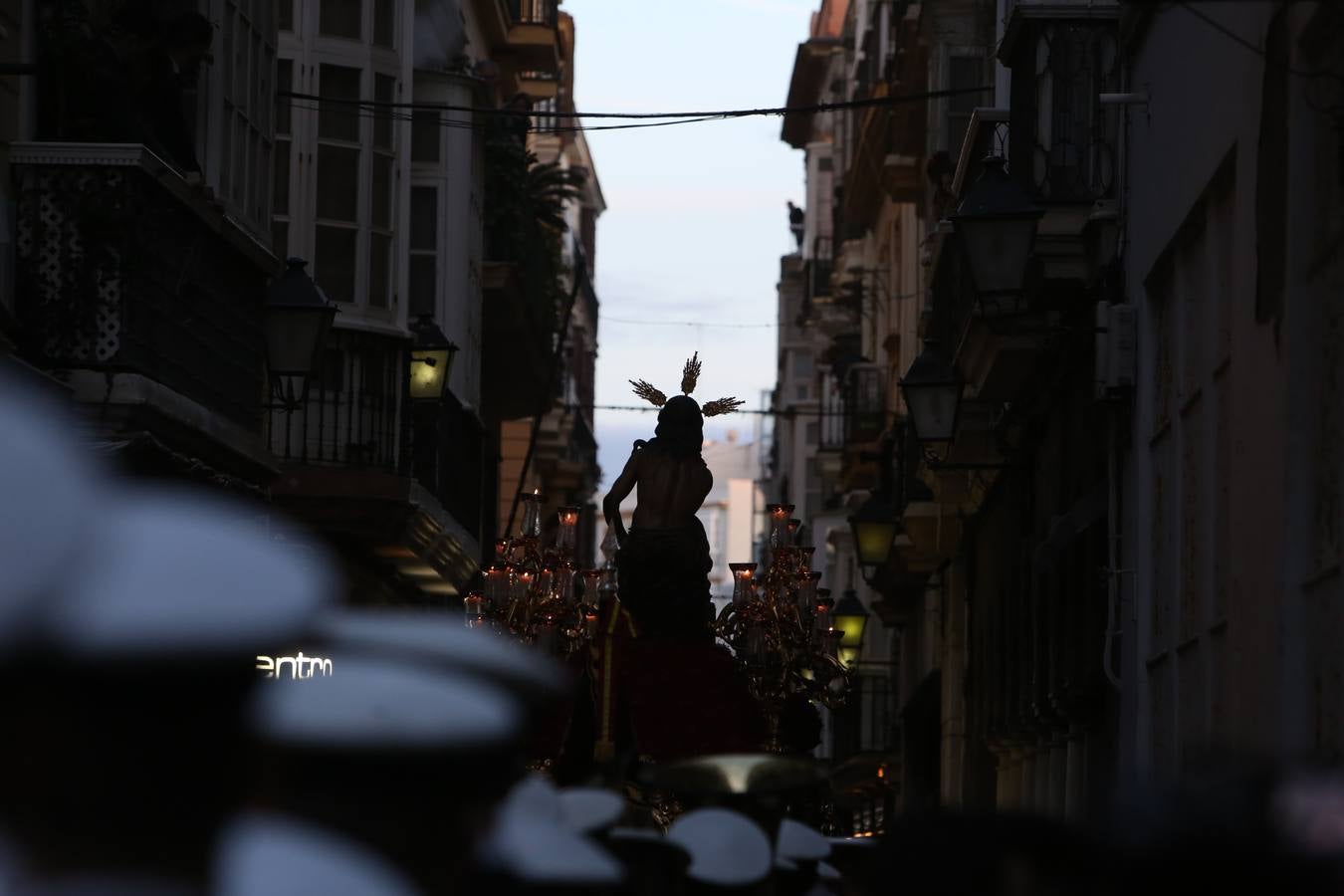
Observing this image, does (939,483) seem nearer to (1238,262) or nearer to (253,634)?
A: (1238,262)

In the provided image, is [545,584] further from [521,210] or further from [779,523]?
[521,210]

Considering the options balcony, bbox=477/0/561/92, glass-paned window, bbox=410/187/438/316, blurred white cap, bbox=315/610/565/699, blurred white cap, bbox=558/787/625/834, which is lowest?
blurred white cap, bbox=558/787/625/834

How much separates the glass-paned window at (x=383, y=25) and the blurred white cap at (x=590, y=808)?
67.6 feet

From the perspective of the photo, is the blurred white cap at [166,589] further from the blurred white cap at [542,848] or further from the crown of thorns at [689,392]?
the crown of thorns at [689,392]

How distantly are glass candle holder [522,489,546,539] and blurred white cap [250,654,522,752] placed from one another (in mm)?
15220

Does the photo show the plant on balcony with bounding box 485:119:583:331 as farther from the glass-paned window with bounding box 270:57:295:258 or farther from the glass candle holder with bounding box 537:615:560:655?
the glass candle holder with bounding box 537:615:560:655

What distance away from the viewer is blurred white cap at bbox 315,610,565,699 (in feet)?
10.2

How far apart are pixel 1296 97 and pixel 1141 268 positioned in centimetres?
510

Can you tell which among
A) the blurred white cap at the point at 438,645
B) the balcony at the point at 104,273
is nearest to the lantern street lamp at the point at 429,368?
the balcony at the point at 104,273

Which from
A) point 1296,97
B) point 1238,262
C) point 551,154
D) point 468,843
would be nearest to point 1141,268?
point 1238,262

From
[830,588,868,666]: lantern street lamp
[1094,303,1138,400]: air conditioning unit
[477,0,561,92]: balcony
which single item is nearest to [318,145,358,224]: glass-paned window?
[477,0,561,92]: balcony

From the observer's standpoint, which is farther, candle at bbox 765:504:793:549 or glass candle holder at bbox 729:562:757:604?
candle at bbox 765:504:793:549

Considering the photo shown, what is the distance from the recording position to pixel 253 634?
106 inches

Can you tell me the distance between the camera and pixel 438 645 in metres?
3.20
